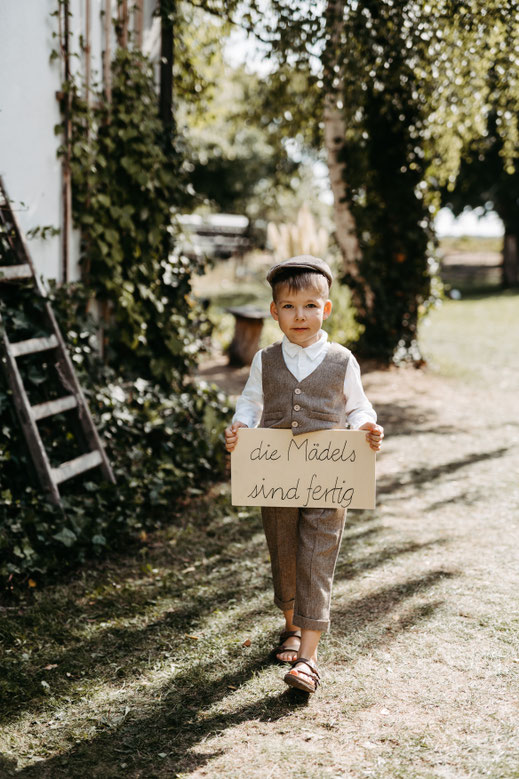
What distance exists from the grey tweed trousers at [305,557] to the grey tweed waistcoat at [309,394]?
1.18 feet

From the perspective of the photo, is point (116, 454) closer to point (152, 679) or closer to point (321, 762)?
point (152, 679)

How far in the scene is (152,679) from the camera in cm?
294

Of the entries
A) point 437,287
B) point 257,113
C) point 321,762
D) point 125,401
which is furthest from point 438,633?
point 257,113

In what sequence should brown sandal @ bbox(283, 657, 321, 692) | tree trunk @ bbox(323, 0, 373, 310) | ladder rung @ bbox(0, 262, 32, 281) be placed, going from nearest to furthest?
brown sandal @ bbox(283, 657, 321, 692) → ladder rung @ bbox(0, 262, 32, 281) → tree trunk @ bbox(323, 0, 373, 310)

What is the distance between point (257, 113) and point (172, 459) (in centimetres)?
586

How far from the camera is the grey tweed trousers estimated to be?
A: 109 inches

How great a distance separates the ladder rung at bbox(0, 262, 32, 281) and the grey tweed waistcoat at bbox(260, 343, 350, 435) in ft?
6.01

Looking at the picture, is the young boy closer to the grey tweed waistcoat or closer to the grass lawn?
the grey tweed waistcoat

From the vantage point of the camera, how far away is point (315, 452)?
9.25ft

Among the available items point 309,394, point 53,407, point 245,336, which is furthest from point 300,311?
point 245,336

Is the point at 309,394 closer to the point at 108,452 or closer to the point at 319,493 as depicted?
the point at 319,493

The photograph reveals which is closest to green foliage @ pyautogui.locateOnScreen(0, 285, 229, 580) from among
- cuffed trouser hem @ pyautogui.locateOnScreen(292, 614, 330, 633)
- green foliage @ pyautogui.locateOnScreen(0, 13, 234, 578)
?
green foliage @ pyautogui.locateOnScreen(0, 13, 234, 578)

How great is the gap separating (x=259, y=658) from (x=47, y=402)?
6.14ft

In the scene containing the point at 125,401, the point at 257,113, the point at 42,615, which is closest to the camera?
the point at 42,615
